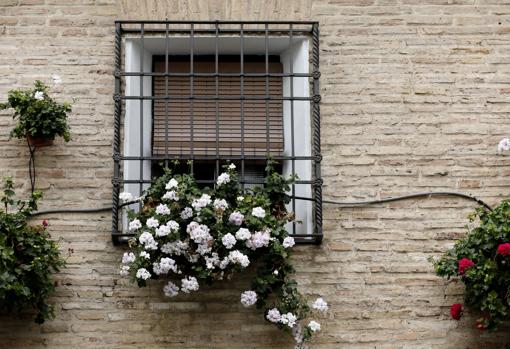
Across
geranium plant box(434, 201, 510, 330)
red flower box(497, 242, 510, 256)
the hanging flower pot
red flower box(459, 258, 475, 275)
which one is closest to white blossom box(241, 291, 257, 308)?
geranium plant box(434, 201, 510, 330)

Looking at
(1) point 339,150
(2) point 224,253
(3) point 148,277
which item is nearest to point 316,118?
(1) point 339,150

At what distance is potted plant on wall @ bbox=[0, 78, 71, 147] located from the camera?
5496 mm

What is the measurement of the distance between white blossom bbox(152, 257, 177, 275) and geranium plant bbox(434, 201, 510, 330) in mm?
→ 1559

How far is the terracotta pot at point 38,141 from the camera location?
5582 mm

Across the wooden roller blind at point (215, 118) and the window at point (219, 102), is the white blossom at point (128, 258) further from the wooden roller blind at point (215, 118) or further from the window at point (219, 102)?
the wooden roller blind at point (215, 118)

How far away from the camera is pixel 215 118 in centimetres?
598

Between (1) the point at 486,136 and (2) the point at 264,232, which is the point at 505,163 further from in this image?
(2) the point at 264,232

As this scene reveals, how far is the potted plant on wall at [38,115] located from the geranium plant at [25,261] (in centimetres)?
37

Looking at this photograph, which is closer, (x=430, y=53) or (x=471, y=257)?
(x=471, y=257)

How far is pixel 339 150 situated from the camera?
5.69 metres

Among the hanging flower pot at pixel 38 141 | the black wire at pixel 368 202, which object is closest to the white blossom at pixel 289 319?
the black wire at pixel 368 202

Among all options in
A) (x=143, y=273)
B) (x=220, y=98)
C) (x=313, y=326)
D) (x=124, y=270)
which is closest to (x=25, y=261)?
(x=124, y=270)

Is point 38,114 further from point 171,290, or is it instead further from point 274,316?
point 274,316

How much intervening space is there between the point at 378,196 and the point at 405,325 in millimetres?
826
